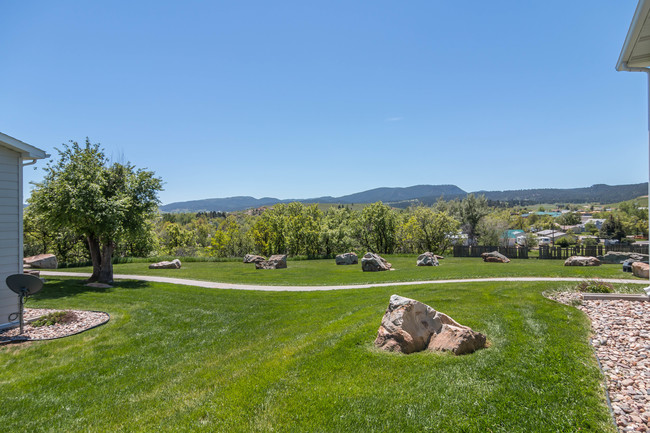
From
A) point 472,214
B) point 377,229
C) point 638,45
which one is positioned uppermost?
point 638,45

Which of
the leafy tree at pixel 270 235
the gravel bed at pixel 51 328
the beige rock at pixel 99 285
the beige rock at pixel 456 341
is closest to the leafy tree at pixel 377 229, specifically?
the leafy tree at pixel 270 235

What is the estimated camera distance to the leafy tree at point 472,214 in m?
51.2

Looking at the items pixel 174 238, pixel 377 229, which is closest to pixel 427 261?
pixel 377 229

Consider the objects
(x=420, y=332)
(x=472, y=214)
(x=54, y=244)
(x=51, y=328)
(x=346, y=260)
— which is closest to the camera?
(x=420, y=332)

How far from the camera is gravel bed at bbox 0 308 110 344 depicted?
8.86 meters

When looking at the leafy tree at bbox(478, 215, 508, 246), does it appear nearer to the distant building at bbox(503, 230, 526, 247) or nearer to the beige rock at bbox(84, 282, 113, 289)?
the distant building at bbox(503, 230, 526, 247)

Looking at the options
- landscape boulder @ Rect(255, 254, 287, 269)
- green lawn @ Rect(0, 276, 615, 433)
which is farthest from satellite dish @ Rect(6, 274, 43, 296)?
landscape boulder @ Rect(255, 254, 287, 269)

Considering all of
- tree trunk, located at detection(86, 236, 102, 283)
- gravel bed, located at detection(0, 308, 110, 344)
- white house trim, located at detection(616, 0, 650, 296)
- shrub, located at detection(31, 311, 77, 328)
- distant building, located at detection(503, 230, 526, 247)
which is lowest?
distant building, located at detection(503, 230, 526, 247)

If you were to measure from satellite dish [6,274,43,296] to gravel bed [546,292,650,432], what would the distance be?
40.3ft

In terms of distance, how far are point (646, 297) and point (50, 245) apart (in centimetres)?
4180

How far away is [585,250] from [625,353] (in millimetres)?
29788

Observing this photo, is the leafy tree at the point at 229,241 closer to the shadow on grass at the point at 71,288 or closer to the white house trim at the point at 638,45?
the shadow on grass at the point at 71,288

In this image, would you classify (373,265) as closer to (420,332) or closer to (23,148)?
(420,332)

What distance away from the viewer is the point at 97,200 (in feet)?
51.8
